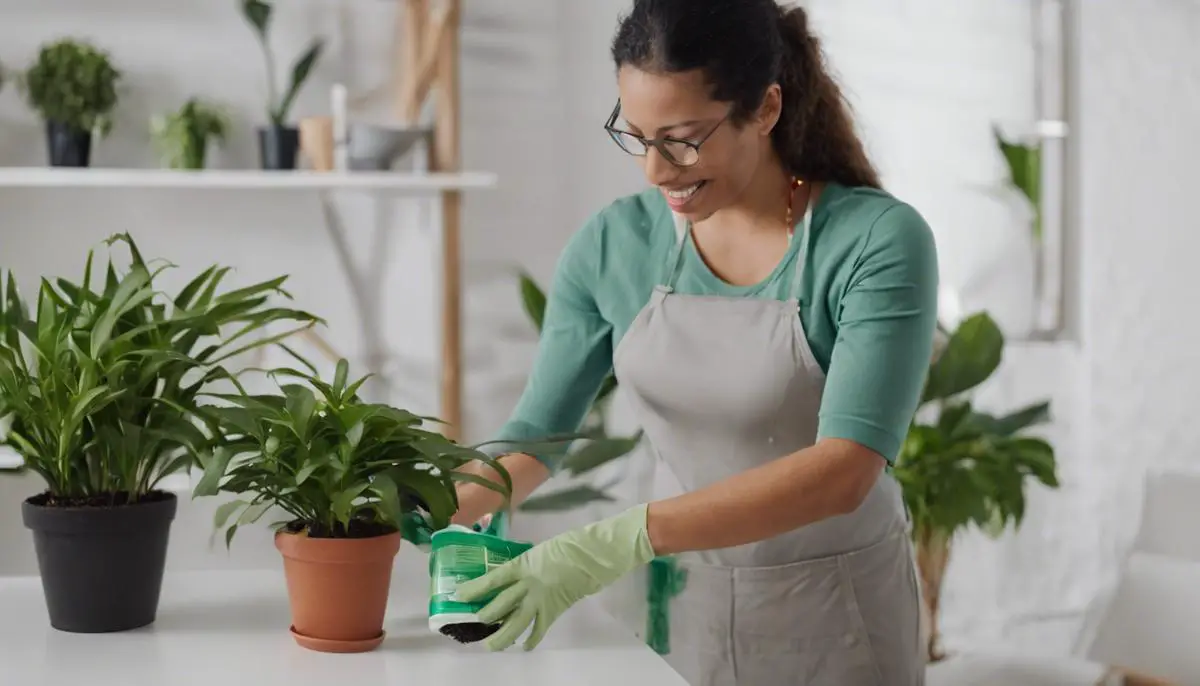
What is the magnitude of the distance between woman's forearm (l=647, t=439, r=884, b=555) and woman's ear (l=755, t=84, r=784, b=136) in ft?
1.34

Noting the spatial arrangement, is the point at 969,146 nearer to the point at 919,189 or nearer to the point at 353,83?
the point at 919,189

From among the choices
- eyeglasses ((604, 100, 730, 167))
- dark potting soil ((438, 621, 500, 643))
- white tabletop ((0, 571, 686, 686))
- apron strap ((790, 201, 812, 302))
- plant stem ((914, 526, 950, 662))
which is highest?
eyeglasses ((604, 100, 730, 167))

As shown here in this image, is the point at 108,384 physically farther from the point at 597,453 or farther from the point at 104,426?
the point at 597,453

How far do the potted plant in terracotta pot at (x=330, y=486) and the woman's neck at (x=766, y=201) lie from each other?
2.16 feet

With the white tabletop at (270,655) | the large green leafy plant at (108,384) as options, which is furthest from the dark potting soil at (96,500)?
the white tabletop at (270,655)

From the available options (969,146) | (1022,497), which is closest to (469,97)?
(969,146)

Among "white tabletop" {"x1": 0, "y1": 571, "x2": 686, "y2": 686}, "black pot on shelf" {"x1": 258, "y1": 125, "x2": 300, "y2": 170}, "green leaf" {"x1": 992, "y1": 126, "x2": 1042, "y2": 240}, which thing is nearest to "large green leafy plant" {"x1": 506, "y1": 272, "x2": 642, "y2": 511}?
"black pot on shelf" {"x1": 258, "y1": 125, "x2": 300, "y2": 170}

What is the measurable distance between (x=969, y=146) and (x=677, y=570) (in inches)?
79.8

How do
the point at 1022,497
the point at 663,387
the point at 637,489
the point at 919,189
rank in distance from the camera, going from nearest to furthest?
the point at 663,387 < the point at 1022,497 < the point at 637,489 < the point at 919,189

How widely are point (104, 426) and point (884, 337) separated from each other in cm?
82

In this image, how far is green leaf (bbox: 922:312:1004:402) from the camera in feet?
8.46

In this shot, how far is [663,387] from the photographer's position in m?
1.64

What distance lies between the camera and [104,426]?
1162 millimetres

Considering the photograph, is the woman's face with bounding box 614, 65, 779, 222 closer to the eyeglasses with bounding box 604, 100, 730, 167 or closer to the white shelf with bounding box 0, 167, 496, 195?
the eyeglasses with bounding box 604, 100, 730, 167
